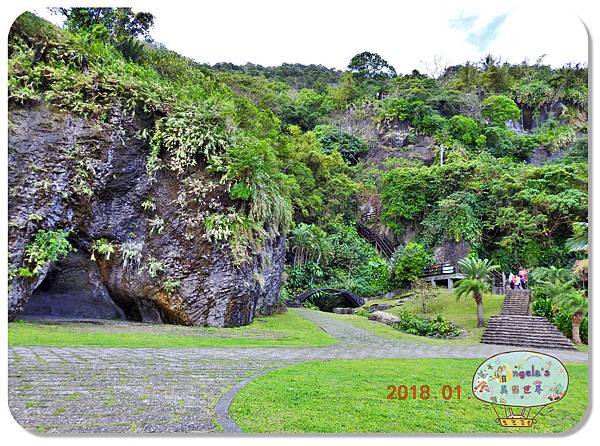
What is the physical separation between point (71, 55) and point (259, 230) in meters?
4.51

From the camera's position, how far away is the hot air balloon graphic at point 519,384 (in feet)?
13.5

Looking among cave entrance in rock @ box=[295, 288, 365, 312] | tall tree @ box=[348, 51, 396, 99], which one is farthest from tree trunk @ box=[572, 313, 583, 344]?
tall tree @ box=[348, 51, 396, 99]

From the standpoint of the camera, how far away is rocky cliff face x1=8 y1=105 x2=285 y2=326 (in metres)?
5.68

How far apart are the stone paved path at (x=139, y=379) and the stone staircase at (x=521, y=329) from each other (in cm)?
20

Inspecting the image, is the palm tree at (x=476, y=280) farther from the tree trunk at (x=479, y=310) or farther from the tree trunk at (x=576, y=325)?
the tree trunk at (x=576, y=325)

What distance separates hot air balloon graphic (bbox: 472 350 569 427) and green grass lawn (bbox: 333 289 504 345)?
629 millimetres

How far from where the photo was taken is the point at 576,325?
4867 millimetres

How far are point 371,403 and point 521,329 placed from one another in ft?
8.22

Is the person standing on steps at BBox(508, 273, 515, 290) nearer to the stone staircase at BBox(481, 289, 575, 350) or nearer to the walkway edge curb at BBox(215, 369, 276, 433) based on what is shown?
the stone staircase at BBox(481, 289, 575, 350)

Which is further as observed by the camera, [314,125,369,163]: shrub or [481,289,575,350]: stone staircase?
[314,125,369,163]: shrub

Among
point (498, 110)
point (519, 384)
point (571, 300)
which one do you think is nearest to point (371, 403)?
point (519, 384)

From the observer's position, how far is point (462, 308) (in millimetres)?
6082

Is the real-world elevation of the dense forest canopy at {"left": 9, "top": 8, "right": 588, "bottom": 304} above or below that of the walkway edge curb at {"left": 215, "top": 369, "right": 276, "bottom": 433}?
above

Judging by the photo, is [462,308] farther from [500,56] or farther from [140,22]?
[140,22]
